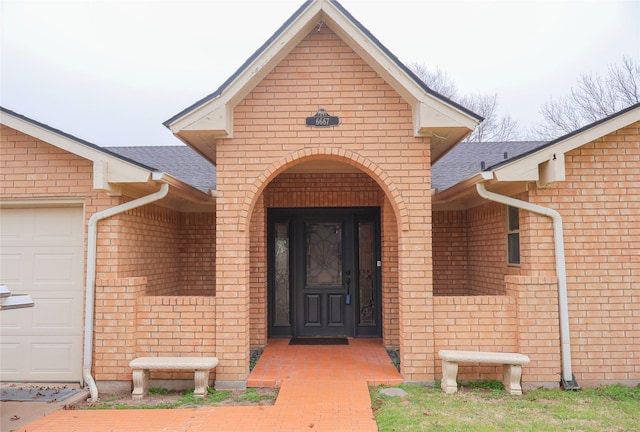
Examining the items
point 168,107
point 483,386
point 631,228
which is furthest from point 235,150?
point 168,107

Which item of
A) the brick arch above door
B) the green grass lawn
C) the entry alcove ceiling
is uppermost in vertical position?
the entry alcove ceiling

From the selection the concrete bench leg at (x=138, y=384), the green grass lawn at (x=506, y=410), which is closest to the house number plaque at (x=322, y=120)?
the green grass lawn at (x=506, y=410)

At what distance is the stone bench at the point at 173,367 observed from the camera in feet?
18.0

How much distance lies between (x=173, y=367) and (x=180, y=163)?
17.0ft

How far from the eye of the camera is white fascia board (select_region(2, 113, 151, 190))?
576 centimetres

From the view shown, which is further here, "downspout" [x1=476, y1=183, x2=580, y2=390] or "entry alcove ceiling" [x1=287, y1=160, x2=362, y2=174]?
"entry alcove ceiling" [x1=287, y1=160, x2=362, y2=174]

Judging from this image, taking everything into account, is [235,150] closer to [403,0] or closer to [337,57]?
[337,57]

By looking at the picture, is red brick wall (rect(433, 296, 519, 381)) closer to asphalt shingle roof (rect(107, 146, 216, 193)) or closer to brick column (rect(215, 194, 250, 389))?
brick column (rect(215, 194, 250, 389))

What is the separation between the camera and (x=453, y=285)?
8.69 m

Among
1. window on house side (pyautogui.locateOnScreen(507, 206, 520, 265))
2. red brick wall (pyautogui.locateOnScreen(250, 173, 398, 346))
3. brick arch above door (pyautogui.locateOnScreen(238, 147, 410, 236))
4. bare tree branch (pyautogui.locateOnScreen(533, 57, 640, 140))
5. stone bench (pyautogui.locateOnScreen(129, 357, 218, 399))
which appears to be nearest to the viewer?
stone bench (pyautogui.locateOnScreen(129, 357, 218, 399))

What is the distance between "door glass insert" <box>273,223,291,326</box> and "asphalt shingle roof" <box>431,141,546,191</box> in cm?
307

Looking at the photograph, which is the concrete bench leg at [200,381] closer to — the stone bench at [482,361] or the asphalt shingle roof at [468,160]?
the stone bench at [482,361]

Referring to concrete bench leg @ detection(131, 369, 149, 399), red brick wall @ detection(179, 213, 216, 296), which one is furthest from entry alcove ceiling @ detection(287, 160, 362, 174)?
concrete bench leg @ detection(131, 369, 149, 399)

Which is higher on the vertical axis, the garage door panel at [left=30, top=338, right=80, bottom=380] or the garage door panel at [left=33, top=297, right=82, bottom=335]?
the garage door panel at [left=33, top=297, right=82, bottom=335]
